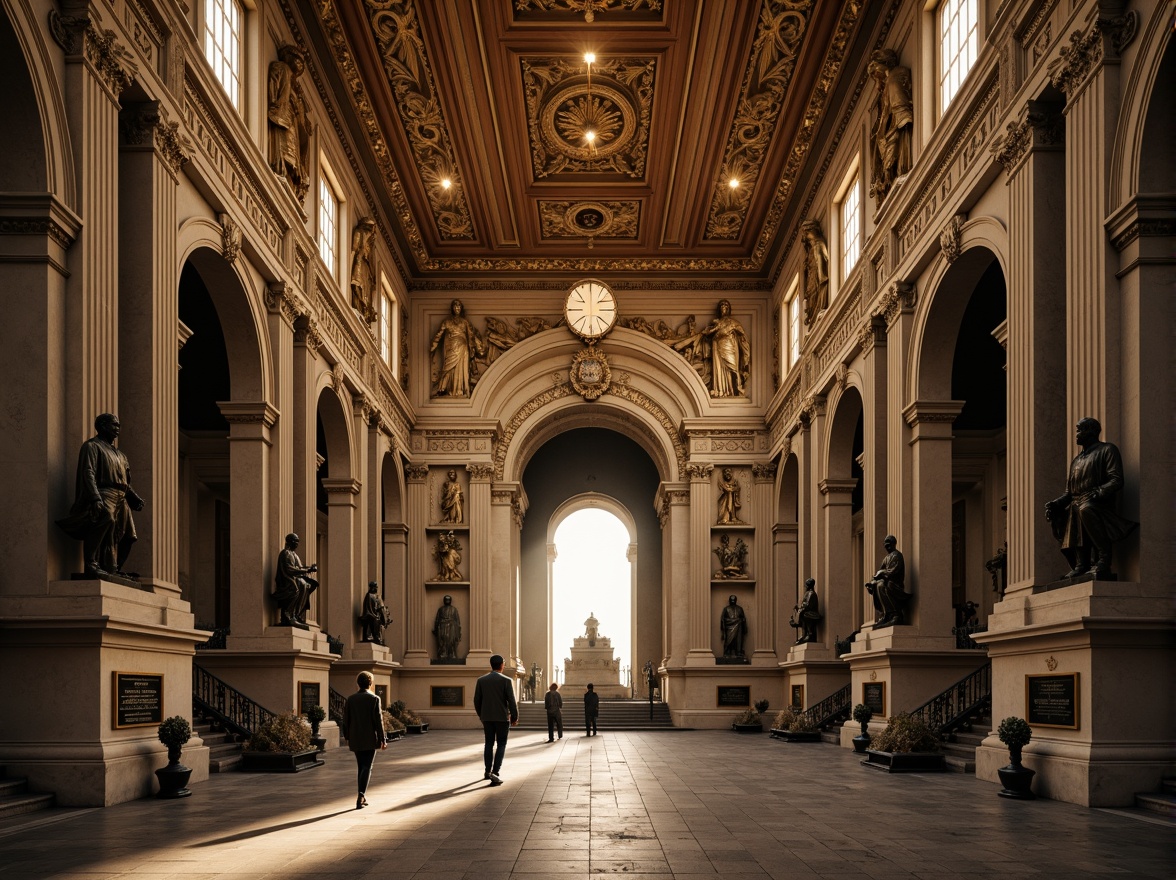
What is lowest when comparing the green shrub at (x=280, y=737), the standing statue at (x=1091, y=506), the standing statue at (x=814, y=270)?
the green shrub at (x=280, y=737)

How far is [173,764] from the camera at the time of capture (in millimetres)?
12492

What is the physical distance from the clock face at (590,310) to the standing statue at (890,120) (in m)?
13.9

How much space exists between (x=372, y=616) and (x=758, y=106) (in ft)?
42.6

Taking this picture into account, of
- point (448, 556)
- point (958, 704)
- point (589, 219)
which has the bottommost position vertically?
point (958, 704)

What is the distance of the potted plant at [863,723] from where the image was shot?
19.4 m

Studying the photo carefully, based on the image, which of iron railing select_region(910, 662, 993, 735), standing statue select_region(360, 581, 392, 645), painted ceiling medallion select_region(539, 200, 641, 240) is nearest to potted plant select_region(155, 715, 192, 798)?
iron railing select_region(910, 662, 993, 735)

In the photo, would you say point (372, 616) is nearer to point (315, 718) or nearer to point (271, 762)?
point (315, 718)

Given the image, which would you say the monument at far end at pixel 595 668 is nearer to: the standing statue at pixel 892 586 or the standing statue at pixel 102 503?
the standing statue at pixel 892 586

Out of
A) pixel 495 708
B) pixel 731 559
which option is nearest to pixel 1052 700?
pixel 495 708

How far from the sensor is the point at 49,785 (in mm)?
11258

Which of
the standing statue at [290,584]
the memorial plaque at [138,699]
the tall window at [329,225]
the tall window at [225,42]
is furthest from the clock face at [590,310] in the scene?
the memorial plaque at [138,699]

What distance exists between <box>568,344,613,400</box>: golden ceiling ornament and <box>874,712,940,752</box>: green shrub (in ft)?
63.7

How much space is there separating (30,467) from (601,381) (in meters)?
24.0

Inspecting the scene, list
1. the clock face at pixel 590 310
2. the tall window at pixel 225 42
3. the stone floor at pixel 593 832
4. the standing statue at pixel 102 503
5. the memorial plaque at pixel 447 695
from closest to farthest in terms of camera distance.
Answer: the stone floor at pixel 593 832, the standing statue at pixel 102 503, the tall window at pixel 225 42, the memorial plaque at pixel 447 695, the clock face at pixel 590 310
